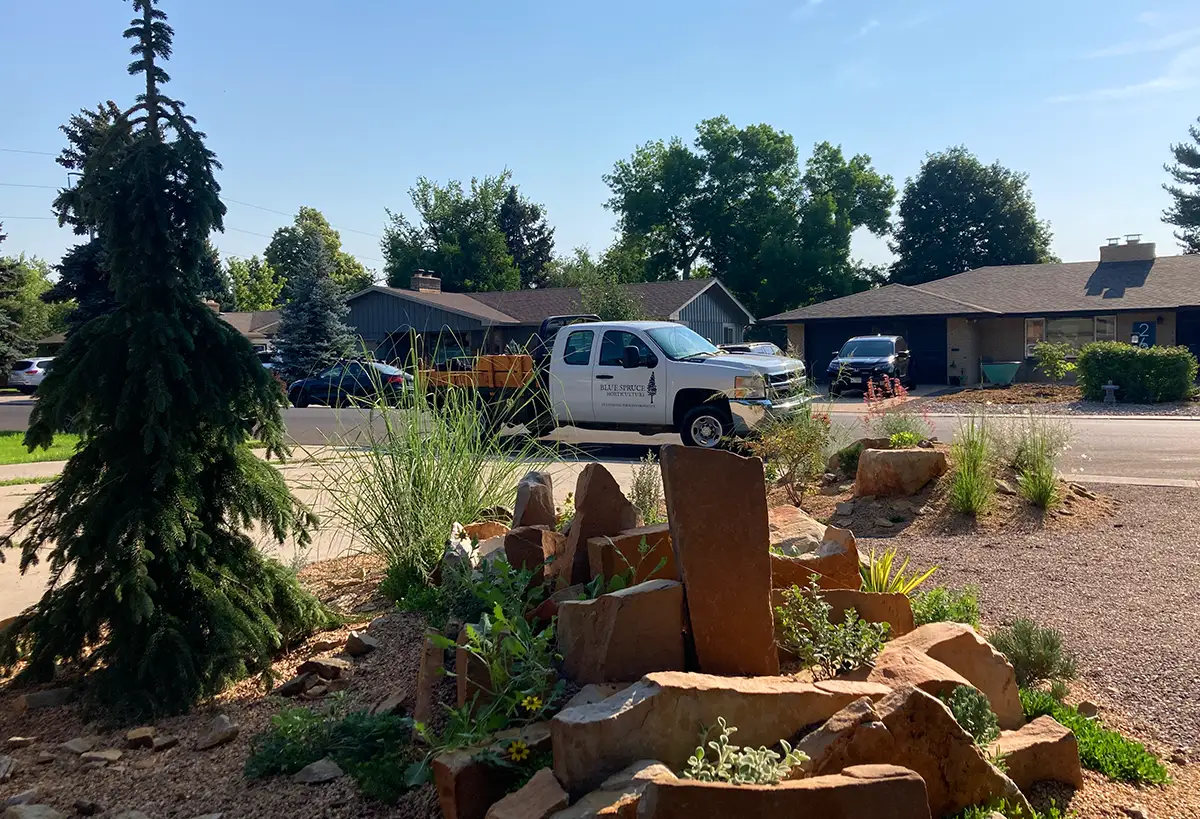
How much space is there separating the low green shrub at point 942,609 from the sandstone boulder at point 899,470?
3227 mm

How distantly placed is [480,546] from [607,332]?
31.6 ft

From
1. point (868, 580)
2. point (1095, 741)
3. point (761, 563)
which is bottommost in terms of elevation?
point (1095, 741)

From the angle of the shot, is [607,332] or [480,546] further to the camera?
[607,332]

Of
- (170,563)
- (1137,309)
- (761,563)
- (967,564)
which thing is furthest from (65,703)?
(1137,309)

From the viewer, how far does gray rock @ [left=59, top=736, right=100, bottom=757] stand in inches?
151

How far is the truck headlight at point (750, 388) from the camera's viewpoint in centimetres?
1335

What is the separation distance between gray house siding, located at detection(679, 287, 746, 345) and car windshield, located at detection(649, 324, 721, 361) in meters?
26.9

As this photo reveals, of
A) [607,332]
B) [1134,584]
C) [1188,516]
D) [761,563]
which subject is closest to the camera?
[761,563]

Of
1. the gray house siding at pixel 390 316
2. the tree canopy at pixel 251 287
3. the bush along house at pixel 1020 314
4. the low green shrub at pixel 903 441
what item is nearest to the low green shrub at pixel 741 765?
the low green shrub at pixel 903 441

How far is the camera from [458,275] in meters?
68.8

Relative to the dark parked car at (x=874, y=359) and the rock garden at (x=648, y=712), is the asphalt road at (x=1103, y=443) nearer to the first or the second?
the rock garden at (x=648, y=712)

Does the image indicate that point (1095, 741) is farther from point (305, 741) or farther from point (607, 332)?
point (607, 332)

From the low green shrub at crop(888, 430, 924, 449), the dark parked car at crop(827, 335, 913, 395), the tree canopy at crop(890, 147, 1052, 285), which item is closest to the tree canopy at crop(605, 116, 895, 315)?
the tree canopy at crop(890, 147, 1052, 285)

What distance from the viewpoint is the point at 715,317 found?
45.3 m
